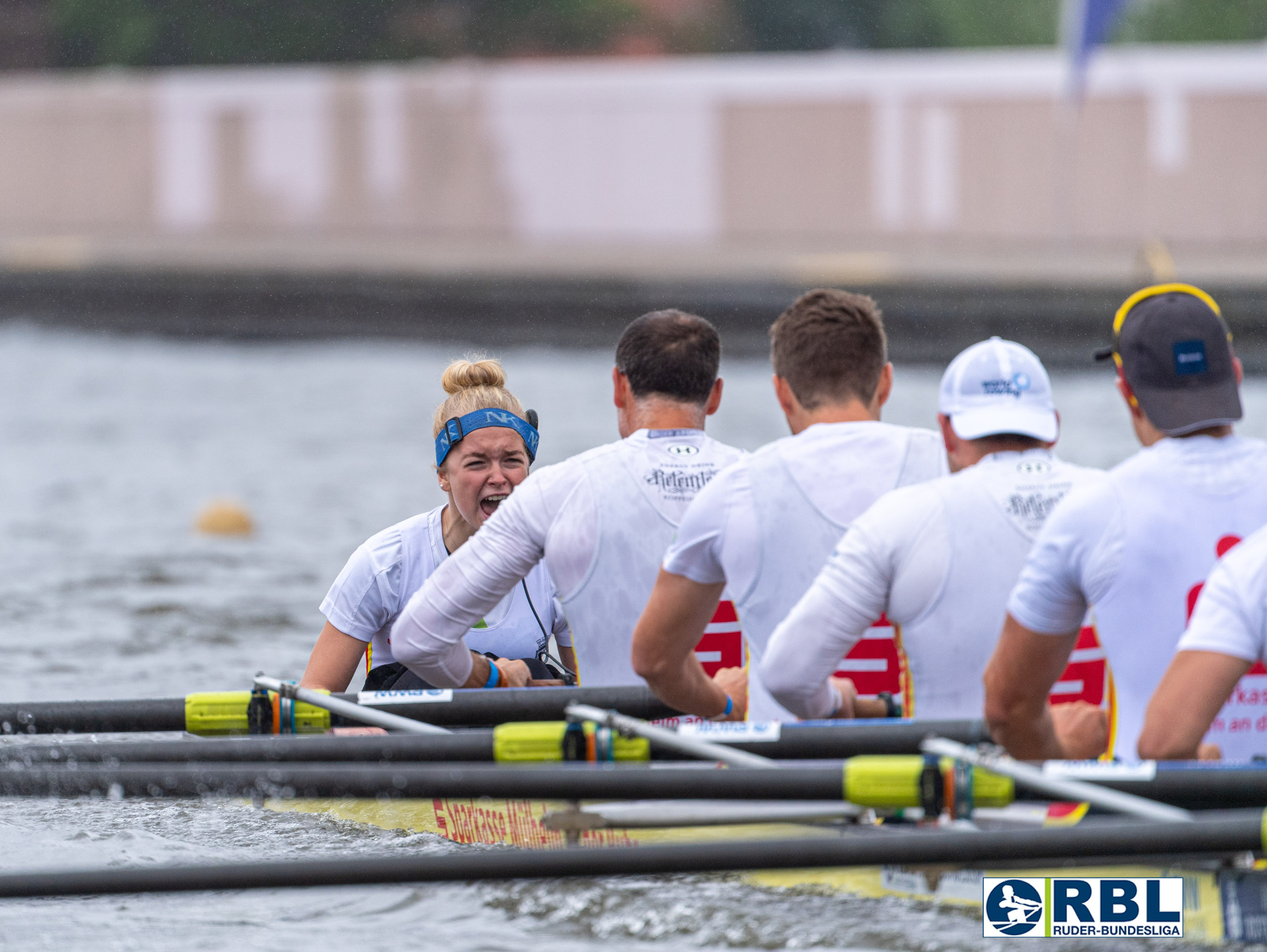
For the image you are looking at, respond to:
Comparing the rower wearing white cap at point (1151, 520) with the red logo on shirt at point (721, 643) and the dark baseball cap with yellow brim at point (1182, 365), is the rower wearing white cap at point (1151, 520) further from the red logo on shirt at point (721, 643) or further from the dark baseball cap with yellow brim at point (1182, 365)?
the red logo on shirt at point (721, 643)

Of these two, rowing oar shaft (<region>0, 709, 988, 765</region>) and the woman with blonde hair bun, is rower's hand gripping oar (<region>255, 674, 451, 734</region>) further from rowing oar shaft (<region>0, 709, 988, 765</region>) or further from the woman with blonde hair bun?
the woman with blonde hair bun

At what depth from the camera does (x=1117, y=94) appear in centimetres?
2170

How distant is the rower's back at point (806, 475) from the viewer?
375 cm

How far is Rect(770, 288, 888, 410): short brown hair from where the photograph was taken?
12.4 ft

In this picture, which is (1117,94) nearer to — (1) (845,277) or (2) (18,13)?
(1) (845,277)

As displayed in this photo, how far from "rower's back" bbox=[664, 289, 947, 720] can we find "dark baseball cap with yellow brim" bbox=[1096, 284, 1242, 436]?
0.67 m

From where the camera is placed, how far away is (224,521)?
12.6 metres

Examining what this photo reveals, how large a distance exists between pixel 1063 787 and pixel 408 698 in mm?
1815

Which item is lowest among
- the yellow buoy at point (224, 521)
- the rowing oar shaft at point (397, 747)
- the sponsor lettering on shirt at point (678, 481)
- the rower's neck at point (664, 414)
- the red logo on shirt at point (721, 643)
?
the rowing oar shaft at point (397, 747)

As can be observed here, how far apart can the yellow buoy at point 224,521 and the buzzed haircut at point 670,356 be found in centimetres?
888

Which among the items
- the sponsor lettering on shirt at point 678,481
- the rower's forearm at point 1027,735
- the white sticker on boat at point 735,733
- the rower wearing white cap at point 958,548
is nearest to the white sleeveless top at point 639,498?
the sponsor lettering on shirt at point 678,481

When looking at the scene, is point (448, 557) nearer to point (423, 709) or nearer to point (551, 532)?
point (423, 709)

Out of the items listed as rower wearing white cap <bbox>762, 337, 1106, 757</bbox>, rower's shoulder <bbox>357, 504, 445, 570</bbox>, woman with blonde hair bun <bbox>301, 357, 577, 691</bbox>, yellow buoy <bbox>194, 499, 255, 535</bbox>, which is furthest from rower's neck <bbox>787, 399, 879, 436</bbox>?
yellow buoy <bbox>194, 499, 255, 535</bbox>

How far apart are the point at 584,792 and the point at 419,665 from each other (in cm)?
109
